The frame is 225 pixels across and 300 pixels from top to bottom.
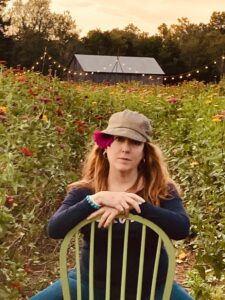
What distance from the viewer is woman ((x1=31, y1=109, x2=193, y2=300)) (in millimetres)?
2264

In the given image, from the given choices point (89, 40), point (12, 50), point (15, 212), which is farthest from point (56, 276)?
point (89, 40)

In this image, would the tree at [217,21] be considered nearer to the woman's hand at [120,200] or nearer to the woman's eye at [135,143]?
the woman's eye at [135,143]

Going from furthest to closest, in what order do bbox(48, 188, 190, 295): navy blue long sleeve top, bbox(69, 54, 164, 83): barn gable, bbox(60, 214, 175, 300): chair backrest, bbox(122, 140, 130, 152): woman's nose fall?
bbox(69, 54, 164, 83): barn gable → bbox(122, 140, 130, 152): woman's nose → bbox(48, 188, 190, 295): navy blue long sleeve top → bbox(60, 214, 175, 300): chair backrest

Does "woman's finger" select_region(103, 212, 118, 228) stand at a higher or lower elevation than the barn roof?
lower

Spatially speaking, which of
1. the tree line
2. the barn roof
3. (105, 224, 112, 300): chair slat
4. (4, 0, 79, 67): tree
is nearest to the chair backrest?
(105, 224, 112, 300): chair slat

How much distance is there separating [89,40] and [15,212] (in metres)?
50.3

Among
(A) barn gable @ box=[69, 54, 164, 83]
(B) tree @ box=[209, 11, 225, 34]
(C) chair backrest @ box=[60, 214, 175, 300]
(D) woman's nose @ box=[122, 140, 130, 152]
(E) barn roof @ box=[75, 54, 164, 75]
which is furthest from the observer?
(B) tree @ box=[209, 11, 225, 34]

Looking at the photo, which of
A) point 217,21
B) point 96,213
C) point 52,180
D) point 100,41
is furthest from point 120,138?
point 217,21

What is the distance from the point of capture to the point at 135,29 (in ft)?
221

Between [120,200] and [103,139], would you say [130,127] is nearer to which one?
[103,139]

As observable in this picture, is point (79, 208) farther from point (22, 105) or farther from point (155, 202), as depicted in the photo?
point (22, 105)

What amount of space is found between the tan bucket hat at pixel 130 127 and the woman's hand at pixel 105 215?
0.28 meters

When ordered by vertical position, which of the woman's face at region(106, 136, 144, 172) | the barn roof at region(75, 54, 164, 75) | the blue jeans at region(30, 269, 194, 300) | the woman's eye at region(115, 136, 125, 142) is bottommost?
the blue jeans at region(30, 269, 194, 300)

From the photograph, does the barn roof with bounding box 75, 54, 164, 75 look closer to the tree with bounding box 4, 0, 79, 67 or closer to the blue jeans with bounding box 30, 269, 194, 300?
the tree with bounding box 4, 0, 79, 67
